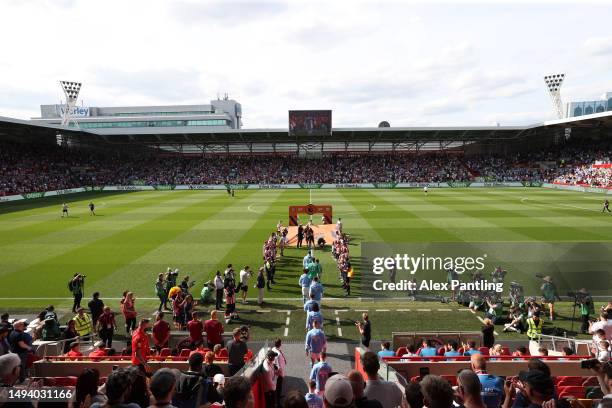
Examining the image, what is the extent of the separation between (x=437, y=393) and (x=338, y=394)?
0.90 m

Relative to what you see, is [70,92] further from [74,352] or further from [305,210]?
[74,352]

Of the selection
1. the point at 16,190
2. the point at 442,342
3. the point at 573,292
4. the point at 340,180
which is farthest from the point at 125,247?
the point at 340,180

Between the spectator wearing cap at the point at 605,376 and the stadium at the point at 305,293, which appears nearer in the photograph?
the spectator wearing cap at the point at 605,376

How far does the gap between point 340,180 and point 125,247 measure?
48.8m

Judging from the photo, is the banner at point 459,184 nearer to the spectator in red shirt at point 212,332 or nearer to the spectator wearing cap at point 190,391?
the spectator in red shirt at point 212,332

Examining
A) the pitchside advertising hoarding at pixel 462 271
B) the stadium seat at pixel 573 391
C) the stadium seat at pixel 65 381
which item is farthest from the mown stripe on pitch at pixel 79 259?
the stadium seat at pixel 573 391

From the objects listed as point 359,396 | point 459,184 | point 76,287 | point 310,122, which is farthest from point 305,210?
point 459,184

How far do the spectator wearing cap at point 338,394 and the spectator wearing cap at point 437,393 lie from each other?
712mm

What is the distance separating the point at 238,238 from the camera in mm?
25000

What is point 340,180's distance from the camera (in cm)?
6819

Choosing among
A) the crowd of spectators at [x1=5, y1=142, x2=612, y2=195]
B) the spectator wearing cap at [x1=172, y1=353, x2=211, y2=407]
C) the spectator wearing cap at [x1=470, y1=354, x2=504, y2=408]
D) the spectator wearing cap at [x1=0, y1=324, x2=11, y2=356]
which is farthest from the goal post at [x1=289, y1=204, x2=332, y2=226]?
the crowd of spectators at [x1=5, y1=142, x2=612, y2=195]

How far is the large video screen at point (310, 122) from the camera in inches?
2397

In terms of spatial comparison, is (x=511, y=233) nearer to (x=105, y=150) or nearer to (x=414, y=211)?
(x=414, y=211)

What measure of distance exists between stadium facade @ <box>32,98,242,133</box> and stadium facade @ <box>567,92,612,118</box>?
6065 inches
